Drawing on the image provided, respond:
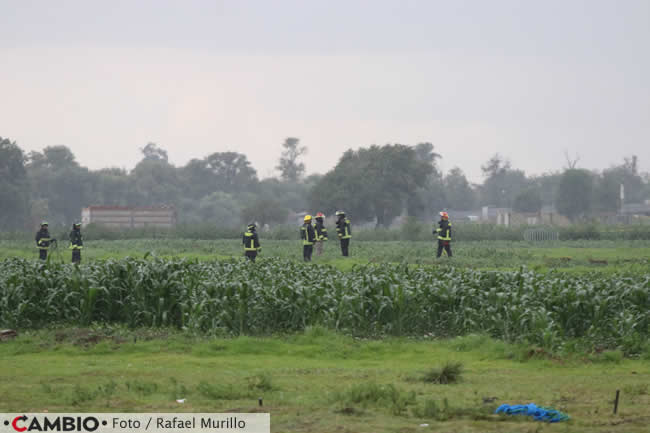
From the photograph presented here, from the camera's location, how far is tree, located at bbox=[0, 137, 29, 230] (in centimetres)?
8688

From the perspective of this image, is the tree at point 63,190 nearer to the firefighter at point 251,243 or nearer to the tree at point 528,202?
the tree at point 528,202

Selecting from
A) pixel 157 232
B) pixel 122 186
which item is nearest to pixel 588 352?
pixel 157 232

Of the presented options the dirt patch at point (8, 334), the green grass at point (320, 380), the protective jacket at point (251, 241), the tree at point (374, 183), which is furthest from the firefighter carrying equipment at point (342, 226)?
the tree at point (374, 183)

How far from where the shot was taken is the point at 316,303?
1544cm

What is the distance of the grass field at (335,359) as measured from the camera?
8305mm

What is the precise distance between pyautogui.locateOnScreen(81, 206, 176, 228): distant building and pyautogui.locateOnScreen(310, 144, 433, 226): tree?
52.7ft

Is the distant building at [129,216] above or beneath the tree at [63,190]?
beneath

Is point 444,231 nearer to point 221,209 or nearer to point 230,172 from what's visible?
point 221,209

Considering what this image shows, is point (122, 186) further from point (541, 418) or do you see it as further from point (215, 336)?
point (541, 418)

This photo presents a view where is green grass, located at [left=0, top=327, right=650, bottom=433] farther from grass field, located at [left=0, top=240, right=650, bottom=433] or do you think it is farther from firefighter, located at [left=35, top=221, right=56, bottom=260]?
firefighter, located at [left=35, top=221, right=56, bottom=260]

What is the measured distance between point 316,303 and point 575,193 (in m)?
104

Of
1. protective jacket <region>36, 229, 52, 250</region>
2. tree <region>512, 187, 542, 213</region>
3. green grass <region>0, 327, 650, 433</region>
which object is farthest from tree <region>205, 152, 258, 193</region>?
green grass <region>0, 327, 650, 433</region>

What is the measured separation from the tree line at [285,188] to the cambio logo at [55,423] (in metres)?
76.8

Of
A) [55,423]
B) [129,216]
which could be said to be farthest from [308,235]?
[129,216]
